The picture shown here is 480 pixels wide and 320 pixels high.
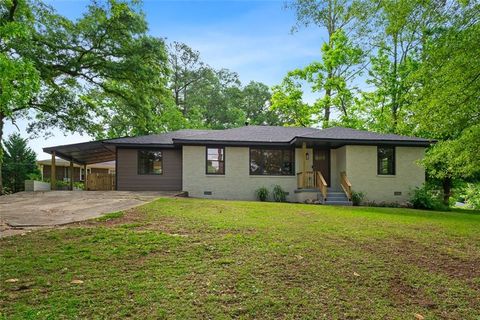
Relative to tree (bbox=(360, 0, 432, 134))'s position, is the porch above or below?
below

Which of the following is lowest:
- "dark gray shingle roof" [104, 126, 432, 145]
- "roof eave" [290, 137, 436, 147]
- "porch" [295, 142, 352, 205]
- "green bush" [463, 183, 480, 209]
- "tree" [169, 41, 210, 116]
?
"green bush" [463, 183, 480, 209]

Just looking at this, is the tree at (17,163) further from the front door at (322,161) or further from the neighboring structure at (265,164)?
the front door at (322,161)

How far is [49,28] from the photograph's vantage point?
15945 mm

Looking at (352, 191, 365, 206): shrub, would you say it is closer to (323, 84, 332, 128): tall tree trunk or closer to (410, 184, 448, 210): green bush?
(410, 184, 448, 210): green bush

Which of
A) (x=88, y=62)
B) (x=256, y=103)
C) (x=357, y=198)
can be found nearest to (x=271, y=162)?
(x=357, y=198)

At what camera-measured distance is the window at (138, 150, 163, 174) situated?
16.3m

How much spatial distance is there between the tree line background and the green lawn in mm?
2963

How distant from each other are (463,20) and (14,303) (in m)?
9.88

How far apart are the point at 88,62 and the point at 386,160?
16727 millimetres

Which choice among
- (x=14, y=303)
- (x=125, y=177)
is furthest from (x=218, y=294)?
(x=125, y=177)

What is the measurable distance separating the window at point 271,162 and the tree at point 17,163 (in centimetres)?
1654

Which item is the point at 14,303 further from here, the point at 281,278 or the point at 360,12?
the point at 360,12

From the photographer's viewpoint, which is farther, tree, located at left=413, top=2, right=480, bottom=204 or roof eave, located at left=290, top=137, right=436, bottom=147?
roof eave, located at left=290, top=137, right=436, bottom=147

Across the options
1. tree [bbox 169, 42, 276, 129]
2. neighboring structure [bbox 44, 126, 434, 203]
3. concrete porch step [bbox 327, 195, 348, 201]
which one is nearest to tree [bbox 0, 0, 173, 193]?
neighboring structure [bbox 44, 126, 434, 203]
